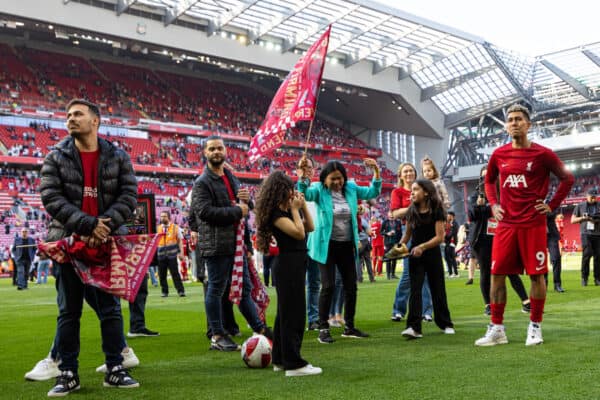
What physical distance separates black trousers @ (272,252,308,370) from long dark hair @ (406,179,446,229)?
80.1 inches

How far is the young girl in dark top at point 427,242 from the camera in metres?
5.98

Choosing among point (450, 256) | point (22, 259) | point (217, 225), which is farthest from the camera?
point (22, 259)

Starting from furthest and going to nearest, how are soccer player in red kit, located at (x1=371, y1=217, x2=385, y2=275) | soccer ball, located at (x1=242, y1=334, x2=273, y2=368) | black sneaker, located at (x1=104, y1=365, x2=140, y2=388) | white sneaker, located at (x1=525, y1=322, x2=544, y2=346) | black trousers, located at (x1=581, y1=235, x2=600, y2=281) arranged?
soccer player in red kit, located at (x1=371, y1=217, x2=385, y2=275) < black trousers, located at (x1=581, y1=235, x2=600, y2=281) < white sneaker, located at (x1=525, y1=322, x2=544, y2=346) < soccer ball, located at (x1=242, y1=334, x2=273, y2=368) < black sneaker, located at (x1=104, y1=365, x2=140, y2=388)

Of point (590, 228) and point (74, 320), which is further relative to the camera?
point (590, 228)

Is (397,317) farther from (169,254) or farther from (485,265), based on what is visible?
(169,254)

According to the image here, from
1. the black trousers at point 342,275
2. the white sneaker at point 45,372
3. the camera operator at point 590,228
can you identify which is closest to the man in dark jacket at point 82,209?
the white sneaker at point 45,372

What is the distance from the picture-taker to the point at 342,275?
6.06 metres

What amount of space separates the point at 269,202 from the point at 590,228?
8.68m

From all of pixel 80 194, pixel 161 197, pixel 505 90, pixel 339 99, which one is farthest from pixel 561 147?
pixel 80 194

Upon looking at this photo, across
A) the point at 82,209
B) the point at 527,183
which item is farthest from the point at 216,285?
the point at 527,183

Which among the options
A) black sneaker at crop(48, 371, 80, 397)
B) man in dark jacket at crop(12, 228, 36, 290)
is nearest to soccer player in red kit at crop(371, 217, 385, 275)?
man in dark jacket at crop(12, 228, 36, 290)

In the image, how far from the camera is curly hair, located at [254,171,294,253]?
4.35 m

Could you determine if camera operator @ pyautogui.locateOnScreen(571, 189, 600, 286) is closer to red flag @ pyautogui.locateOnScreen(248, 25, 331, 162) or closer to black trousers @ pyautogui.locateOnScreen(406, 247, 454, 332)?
red flag @ pyautogui.locateOnScreen(248, 25, 331, 162)

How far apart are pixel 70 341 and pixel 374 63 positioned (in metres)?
43.6
